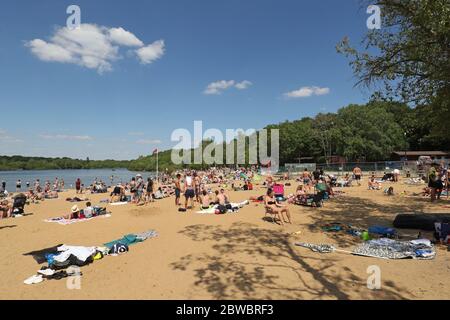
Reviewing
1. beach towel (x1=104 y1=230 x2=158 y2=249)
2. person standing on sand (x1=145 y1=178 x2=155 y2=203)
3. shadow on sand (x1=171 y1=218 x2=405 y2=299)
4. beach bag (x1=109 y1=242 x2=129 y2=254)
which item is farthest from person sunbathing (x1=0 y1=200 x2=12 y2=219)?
shadow on sand (x1=171 y1=218 x2=405 y2=299)

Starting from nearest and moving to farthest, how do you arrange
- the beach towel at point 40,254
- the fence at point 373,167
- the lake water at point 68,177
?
the beach towel at point 40,254, the fence at point 373,167, the lake water at point 68,177

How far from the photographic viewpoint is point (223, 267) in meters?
6.20

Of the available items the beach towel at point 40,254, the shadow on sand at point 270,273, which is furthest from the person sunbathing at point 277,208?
the beach towel at point 40,254

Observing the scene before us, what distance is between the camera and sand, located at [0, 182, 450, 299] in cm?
504

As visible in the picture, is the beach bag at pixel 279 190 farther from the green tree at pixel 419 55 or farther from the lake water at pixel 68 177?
the lake water at pixel 68 177

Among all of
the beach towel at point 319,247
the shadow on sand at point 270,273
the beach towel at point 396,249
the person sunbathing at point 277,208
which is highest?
the person sunbathing at point 277,208

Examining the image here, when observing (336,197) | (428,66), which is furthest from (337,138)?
(428,66)

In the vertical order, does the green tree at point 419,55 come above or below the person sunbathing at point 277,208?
above

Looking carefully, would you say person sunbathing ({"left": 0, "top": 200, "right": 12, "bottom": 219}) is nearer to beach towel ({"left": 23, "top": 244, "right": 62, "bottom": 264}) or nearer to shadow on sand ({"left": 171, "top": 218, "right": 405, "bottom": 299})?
beach towel ({"left": 23, "top": 244, "right": 62, "bottom": 264})

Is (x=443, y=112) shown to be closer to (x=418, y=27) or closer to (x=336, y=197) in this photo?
(x=418, y=27)

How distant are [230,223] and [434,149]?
6507 cm

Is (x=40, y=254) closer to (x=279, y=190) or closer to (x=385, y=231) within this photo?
(x=385, y=231)

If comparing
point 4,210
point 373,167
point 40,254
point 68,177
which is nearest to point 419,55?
point 40,254

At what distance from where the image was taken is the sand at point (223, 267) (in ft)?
16.5
